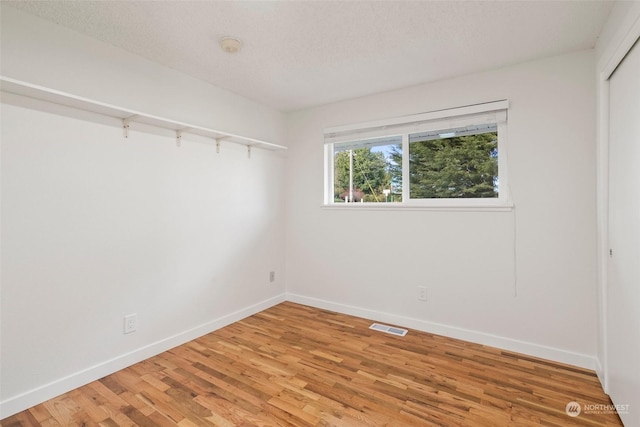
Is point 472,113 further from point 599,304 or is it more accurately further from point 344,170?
point 599,304

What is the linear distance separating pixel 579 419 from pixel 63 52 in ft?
12.6

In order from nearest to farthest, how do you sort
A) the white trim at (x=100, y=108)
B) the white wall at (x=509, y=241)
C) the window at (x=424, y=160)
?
the white trim at (x=100, y=108) < the white wall at (x=509, y=241) < the window at (x=424, y=160)

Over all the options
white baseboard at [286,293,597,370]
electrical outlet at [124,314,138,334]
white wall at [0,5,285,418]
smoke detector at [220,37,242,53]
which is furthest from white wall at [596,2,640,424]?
electrical outlet at [124,314,138,334]

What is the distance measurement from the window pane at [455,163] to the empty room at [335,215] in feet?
0.07

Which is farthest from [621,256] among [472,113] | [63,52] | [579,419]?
[63,52]

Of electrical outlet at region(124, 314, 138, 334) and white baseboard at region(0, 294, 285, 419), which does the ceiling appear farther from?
white baseboard at region(0, 294, 285, 419)

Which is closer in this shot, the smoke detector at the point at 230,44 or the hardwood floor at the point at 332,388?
the hardwood floor at the point at 332,388

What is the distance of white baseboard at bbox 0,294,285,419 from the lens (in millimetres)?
1797

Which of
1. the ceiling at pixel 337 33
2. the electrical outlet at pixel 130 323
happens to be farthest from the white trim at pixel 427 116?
the electrical outlet at pixel 130 323

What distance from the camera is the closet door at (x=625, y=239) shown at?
58.6 inches

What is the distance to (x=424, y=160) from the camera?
3027mm

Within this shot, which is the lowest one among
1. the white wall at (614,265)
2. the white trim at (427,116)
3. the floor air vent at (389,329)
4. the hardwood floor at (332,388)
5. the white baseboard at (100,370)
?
the hardwood floor at (332,388)

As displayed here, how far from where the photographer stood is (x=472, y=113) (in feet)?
8.77

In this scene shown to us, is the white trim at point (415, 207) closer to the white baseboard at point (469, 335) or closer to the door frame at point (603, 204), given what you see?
the door frame at point (603, 204)
